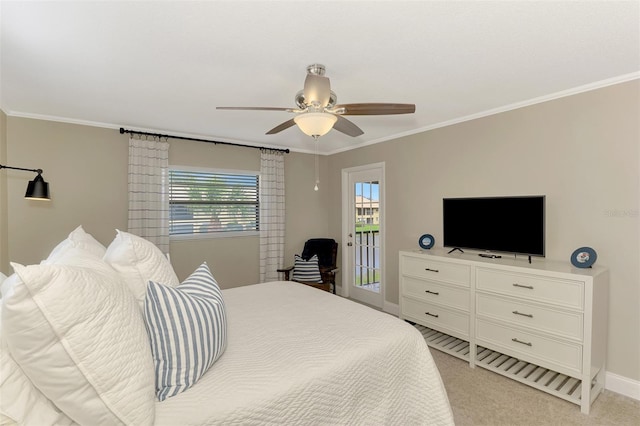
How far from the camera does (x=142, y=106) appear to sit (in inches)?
113

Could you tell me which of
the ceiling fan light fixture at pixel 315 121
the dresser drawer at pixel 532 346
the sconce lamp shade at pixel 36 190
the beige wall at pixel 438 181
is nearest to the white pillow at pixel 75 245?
the sconce lamp shade at pixel 36 190

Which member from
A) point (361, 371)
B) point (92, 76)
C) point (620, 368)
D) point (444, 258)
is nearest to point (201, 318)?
point (361, 371)

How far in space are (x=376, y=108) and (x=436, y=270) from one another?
184 centimetres

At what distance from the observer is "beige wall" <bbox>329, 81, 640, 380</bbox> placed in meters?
2.29

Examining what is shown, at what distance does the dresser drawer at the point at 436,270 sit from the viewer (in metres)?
2.85

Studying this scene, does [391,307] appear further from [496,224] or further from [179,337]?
[179,337]

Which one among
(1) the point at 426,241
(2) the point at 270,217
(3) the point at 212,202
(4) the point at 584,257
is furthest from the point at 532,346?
(3) the point at 212,202

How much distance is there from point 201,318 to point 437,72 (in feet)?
7.21

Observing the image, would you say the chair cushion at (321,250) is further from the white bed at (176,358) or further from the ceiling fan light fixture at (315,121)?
the ceiling fan light fixture at (315,121)

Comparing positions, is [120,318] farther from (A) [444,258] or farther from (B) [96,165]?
(B) [96,165]

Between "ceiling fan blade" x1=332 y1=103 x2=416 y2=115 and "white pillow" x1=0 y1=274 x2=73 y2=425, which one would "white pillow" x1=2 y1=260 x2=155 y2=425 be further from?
"ceiling fan blade" x1=332 y1=103 x2=416 y2=115

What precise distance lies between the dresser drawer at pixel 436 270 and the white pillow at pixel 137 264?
8.06 feet

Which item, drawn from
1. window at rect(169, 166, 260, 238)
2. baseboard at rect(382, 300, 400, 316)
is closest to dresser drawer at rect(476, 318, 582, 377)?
baseboard at rect(382, 300, 400, 316)

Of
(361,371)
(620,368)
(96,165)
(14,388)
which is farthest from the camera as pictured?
(96,165)
